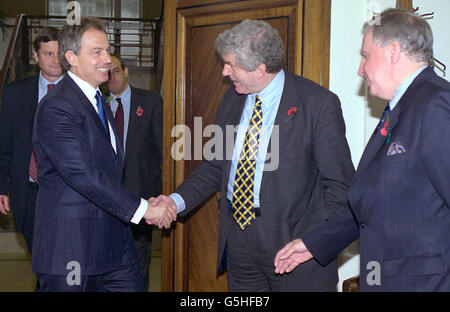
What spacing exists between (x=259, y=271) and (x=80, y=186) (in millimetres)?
938

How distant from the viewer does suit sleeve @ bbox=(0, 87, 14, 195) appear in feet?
12.5

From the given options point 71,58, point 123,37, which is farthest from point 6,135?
point 123,37

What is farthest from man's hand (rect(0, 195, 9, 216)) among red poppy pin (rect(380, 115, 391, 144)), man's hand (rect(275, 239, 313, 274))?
red poppy pin (rect(380, 115, 391, 144))

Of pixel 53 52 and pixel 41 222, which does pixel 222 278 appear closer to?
pixel 41 222

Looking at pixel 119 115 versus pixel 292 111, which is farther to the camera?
pixel 119 115

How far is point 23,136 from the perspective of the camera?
12.3 ft

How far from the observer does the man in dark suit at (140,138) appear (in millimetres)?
4176

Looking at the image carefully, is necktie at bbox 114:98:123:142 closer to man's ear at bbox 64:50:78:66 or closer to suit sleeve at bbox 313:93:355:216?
man's ear at bbox 64:50:78:66

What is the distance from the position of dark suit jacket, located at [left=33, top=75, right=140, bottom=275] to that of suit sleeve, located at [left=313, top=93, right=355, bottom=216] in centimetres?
101

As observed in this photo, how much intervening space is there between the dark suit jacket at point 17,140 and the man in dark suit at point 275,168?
1.75m

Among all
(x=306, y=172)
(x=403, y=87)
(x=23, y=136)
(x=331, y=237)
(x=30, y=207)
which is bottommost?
(x=30, y=207)

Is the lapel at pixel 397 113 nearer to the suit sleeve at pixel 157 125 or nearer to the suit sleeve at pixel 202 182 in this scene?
the suit sleeve at pixel 202 182

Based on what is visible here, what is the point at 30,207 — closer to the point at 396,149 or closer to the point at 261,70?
the point at 261,70

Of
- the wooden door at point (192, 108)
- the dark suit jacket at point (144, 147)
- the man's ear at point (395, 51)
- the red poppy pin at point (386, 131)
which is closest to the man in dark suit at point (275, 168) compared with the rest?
the red poppy pin at point (386, 131)
